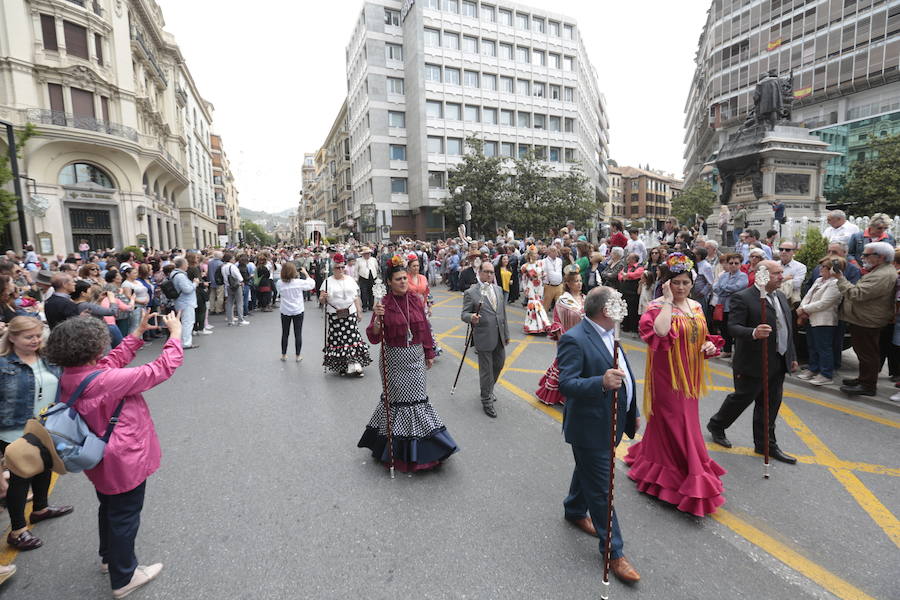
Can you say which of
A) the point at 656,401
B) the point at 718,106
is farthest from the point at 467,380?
the point at 718,106

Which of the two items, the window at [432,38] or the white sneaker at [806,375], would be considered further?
the window at [432,38]

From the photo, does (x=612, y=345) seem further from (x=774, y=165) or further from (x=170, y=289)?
(x=774, y=165)

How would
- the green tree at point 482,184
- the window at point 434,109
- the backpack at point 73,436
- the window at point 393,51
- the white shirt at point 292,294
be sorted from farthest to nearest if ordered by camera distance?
the window at point 393,51 → the window at point 434,109 → the green tree at point 482,184 → the white shirt at point 292,294 → the backpack at point 73,436

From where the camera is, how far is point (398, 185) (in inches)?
1799

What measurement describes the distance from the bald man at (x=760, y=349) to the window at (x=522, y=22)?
5006cm

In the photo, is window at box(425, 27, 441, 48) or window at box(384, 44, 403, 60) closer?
window at box(425, 27, 441, 48)

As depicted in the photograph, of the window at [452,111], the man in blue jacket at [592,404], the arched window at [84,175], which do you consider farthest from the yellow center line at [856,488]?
the window at [452,111]

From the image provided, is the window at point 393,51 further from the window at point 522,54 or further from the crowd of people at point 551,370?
the crowd of people at point 551,370

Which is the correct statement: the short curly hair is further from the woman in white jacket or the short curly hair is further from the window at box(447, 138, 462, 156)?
the window at box(447, 138, 462, 156)

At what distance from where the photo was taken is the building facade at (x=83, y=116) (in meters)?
26.0

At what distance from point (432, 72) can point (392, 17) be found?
783 centimetres

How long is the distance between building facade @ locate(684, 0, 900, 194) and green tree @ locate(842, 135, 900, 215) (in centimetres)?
266

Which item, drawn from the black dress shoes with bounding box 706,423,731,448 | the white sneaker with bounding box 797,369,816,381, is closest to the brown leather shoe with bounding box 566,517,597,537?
the black dress shoes with bounding box 706,423,731,448

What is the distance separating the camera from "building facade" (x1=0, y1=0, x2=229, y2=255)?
2602 centimetres
